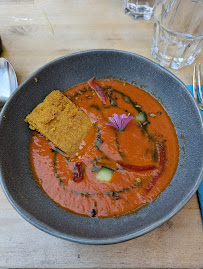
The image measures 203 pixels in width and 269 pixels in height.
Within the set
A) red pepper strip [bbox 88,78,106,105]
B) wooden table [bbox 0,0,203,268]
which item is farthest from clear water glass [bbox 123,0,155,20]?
red pepper strip [bbox 88,78,106,105]

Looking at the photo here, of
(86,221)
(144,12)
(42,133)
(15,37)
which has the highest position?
(144,12)

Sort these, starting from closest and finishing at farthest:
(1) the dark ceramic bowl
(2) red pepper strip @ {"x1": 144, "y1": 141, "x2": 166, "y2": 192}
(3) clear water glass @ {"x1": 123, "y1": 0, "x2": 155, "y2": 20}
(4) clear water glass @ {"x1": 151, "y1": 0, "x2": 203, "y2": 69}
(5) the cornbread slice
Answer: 1. (1) the dark ceramic bowl
2. (2) red pepper strip @ {"x1": 144, "y1": 141, "x2": 166, "y2": 192}
3. (5) the cornbread slice
4. (4) clear water glass @ {"x1": 151, "y1": 0, "x2": 203, "y2": 69}
5. (3) clear water glass @ {"x1": 123, "y1": 0, "x2": 155, "y2": 20}

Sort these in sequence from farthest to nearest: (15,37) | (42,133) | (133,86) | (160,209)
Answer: (15,37) → (133,86) → (42,133) → (160,209)

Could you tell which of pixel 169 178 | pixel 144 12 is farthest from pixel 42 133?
pixel 144 12

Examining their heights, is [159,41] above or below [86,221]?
above

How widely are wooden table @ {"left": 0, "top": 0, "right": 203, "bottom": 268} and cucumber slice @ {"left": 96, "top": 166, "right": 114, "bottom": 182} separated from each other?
0.37 meters

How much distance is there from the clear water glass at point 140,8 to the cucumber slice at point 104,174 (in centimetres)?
154

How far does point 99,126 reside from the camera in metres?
1.54

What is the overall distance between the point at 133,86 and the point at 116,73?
0.52ft

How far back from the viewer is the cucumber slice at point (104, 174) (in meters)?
1.35

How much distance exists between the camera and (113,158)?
141 centimetres

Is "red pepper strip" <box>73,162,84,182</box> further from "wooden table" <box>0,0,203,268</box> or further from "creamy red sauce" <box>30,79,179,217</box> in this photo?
"wooden table" <box>0,0,203,268</box>

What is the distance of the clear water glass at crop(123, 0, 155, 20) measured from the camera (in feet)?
6.93

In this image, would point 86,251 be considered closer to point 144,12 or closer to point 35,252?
point 35,252
